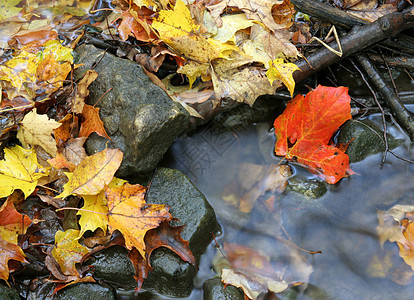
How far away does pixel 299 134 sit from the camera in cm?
253

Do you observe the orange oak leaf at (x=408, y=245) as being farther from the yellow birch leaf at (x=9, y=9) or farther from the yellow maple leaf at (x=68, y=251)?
the yellow birch leaf at (x=9, y=9)

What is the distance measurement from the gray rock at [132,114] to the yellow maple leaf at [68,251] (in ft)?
1.69

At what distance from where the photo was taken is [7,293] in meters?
2.14

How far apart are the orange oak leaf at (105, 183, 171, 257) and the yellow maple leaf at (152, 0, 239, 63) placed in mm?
1064

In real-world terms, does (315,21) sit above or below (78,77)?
above

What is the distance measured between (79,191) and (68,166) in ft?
0.94

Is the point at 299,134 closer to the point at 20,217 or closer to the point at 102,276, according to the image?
the point at 102,276

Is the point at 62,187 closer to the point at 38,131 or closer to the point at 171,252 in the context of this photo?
the point at 38,131

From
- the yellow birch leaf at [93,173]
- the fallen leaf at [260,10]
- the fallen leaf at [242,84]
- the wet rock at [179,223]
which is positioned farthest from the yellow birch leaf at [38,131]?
the fallen leaf at [260,10]

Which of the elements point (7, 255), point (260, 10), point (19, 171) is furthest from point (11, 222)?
point (260, 10)

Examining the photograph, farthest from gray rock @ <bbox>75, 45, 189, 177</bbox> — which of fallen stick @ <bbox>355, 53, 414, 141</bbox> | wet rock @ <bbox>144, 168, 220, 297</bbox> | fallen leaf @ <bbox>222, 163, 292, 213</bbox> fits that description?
fallen stick @ <bbox>355, 53, 414, 141</bbox>

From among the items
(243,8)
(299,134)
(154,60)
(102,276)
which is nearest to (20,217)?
(102,276)

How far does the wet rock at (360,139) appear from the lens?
2637 mm

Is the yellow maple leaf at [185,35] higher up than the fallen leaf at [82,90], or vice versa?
the yellow maple leaf at [185,35]
